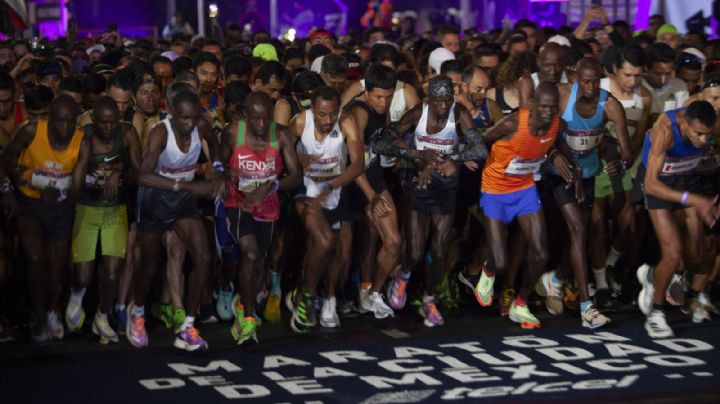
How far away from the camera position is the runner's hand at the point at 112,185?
31.2 feet

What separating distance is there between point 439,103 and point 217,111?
87.2 inches

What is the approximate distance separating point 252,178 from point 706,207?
3568 millimetres

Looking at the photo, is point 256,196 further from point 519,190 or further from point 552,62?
point 552,62

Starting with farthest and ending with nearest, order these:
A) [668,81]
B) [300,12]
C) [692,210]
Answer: [300,12], [668,81], [692,210]

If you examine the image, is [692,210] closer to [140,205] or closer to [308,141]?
[308,141]

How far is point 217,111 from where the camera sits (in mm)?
11180

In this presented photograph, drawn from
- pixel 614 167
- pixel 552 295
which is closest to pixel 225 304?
pixel 552 295

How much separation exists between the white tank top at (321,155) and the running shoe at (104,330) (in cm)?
188

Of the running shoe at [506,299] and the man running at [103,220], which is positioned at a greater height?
the man running at [103,220]

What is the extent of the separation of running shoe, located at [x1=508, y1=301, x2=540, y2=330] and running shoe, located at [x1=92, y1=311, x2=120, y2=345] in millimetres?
3224

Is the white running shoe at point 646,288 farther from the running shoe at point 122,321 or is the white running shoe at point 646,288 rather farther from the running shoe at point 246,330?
the running shoe at point 122,321

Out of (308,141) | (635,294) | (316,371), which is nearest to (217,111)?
(308,141)

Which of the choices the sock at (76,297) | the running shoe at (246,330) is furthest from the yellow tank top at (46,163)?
the running shoe at (246,330)

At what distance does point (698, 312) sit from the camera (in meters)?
10.5
